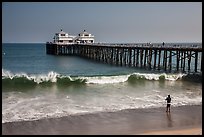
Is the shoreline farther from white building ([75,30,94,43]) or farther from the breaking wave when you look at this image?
white building ([75,30,94,43])

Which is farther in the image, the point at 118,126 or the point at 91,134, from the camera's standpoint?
the point at 118,126

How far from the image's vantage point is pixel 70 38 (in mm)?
66562

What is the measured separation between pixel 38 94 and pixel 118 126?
9061 mm

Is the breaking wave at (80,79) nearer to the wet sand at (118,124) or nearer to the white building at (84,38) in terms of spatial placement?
the wet sand at (118,124)

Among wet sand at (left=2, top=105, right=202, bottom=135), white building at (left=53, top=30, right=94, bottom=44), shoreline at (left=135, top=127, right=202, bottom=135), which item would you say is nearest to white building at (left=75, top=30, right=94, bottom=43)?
white building at (left=53, top=30, right=94, bottom=44)

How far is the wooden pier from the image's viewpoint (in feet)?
112

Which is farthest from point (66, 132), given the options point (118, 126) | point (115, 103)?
point (115, 103)

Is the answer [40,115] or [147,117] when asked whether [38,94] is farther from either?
[147,117]

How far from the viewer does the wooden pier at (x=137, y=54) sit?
112ft

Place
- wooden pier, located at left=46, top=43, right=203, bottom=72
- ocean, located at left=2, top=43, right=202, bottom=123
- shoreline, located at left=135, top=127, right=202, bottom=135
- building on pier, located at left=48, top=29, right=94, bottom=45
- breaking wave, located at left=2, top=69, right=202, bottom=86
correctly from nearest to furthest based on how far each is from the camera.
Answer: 1. shoreline, located at left=135, top=127, right=202, bottom=135
2. ocean, located at left=2, top=43, right=202, bottom=123
3. breaking wave, located at left=2, top=69, right=202, bottom=86
4. wooden pier, located at left=46, top=43, right=203, bottom=72
5. building on pier, located at left=48, top=29, right=94, bottom=45

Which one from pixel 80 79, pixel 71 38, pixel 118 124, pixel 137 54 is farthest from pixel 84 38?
pixel 118 124

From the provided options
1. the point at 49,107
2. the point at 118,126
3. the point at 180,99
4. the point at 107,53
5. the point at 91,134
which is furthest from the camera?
the point at 107,53

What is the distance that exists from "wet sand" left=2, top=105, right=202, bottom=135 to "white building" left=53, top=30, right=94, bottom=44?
51.4 metres

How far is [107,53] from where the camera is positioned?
48.0 m
